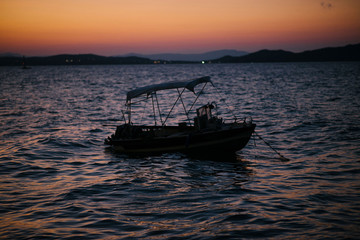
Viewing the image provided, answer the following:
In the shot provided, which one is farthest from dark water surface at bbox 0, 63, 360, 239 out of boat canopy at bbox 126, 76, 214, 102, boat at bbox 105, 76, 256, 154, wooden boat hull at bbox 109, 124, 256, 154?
boat canopy at bbox 126, 76, 214, 102

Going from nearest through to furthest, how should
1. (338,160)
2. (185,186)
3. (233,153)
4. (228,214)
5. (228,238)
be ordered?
(228,238)
(228,214)
(185,186)
(338,160)
(233,153)

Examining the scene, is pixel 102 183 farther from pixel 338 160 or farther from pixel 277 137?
pixel 277 137

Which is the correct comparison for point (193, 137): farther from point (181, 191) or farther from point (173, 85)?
point (181, 191)

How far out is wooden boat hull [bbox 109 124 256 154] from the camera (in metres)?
19.6

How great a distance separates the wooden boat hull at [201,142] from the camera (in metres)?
19.6

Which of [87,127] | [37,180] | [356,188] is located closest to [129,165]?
[37,180]

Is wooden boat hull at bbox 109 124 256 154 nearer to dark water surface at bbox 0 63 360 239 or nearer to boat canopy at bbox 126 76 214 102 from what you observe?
dark water surface at bbox 0 63 360 239

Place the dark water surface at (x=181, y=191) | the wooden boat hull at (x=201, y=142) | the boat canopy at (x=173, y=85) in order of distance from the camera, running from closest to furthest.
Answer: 1. the dark water surface at (x=181, y=191)
2. the wooden boat hull at (x=201, y=142)
3. the boat canopy at (x=173, y=85)

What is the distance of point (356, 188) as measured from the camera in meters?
14.0

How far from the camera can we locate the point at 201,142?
20.0 m

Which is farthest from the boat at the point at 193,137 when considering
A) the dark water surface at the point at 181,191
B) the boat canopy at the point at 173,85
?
the dark water surface at the point at 181,191

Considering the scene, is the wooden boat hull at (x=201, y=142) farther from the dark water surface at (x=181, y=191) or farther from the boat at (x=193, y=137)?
the dark water surface at (x=181, y=191)

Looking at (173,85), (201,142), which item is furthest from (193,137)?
(173,85)

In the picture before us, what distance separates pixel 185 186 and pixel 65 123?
22.2 meters
